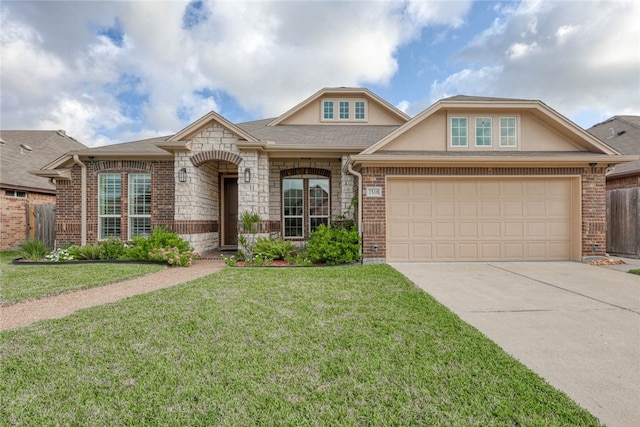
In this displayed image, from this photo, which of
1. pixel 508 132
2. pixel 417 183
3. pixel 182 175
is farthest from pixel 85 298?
pixel 508 132

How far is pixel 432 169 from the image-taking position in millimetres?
8227

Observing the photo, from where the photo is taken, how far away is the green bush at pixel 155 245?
8.14 metres

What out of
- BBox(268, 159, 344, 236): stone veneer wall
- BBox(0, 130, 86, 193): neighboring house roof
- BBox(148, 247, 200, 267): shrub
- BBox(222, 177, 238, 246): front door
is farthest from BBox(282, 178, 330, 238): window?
BBox(0, 130, 86, 193): neighboring house roof

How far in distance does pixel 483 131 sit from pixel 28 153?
67.7ft

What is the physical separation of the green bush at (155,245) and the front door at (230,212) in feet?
9.76

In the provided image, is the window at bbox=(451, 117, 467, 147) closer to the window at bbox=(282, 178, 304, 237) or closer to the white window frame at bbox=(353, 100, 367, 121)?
the white window frame at bbox=(353, 100, 367, 121)

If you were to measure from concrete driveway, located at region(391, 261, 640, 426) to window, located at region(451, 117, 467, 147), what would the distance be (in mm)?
3638

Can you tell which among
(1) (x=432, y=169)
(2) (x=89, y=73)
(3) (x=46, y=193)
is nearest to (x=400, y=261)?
(1) (x=432, y=169)

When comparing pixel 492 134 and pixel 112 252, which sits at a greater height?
pixel 492 134

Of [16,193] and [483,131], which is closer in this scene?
[483,131]

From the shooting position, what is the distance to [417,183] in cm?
836

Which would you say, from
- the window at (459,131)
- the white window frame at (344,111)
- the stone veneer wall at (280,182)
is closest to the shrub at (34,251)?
the stone veneer wall at (280,182)

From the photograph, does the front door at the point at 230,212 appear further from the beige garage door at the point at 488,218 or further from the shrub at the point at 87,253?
the beige garage door at the point at 488,218

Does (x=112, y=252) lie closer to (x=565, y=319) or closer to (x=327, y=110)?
(x=327, y=110)
